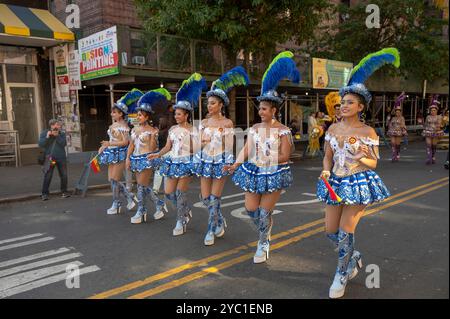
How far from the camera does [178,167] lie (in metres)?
5.70

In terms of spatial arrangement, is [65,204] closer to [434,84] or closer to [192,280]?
[192,280]

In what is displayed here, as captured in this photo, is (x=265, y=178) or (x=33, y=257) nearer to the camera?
(x=265, y=178)

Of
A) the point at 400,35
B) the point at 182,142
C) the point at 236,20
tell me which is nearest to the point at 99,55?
the point at 236,20

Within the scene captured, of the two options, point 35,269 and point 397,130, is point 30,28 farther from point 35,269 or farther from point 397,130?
point 397,130

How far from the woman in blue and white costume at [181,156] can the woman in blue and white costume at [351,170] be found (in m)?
2.30

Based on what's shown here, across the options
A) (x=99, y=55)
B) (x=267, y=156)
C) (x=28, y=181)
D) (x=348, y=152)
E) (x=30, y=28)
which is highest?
(x=30, y=28)

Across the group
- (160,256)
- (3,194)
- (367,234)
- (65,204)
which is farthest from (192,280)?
(3,194)

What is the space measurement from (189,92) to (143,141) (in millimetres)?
1108

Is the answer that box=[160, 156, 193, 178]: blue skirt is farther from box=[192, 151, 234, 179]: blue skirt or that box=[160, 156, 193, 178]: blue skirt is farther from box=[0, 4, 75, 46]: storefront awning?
box=[0, 4, 75, 46]: storefront awning

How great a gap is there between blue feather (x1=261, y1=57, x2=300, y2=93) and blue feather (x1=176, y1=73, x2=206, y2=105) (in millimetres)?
1498

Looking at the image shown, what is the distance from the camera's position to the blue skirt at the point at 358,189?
3668mm

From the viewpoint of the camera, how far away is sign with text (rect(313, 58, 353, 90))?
56.7 ft

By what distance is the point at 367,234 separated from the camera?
5660mm

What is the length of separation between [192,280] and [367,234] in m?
2.70
